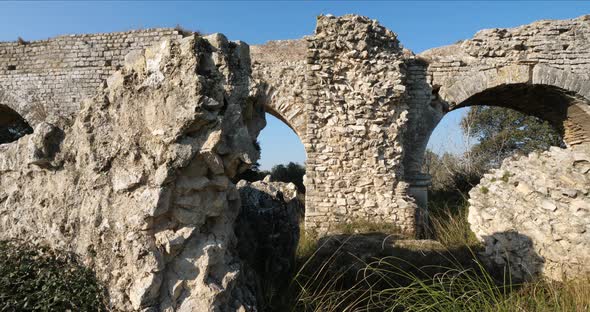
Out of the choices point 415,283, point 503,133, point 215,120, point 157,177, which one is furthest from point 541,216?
point 503,133

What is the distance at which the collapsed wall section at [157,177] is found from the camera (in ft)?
6.92

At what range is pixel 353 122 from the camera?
686cm

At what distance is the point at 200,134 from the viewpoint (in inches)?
87.9

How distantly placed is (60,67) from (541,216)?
9.78 m

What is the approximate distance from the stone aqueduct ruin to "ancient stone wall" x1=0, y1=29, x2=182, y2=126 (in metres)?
0.03

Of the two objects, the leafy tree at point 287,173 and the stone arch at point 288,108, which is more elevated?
the stone arch at point 288,108

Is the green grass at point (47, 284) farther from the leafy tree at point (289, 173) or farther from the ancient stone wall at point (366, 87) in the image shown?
the leafy tree at point (289, 173)

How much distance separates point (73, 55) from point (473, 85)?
29.7 ft

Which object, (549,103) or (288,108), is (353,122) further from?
(549,103)

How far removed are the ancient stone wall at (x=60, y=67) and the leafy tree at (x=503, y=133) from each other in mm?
13453

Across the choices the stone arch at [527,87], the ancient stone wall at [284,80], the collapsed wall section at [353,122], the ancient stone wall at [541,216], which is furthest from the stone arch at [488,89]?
the ancient stone wall at [541,216]

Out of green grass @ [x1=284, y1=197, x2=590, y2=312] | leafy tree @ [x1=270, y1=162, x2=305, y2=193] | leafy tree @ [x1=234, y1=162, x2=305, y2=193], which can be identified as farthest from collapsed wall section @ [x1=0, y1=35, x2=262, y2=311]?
leafy tree @ [x1=270, y1=162, x2=305, y2=193]

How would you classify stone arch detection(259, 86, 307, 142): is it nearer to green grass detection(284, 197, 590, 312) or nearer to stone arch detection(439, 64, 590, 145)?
green grass detection(284, 197, 590, 312)

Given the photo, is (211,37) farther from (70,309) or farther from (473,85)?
(473,85)
